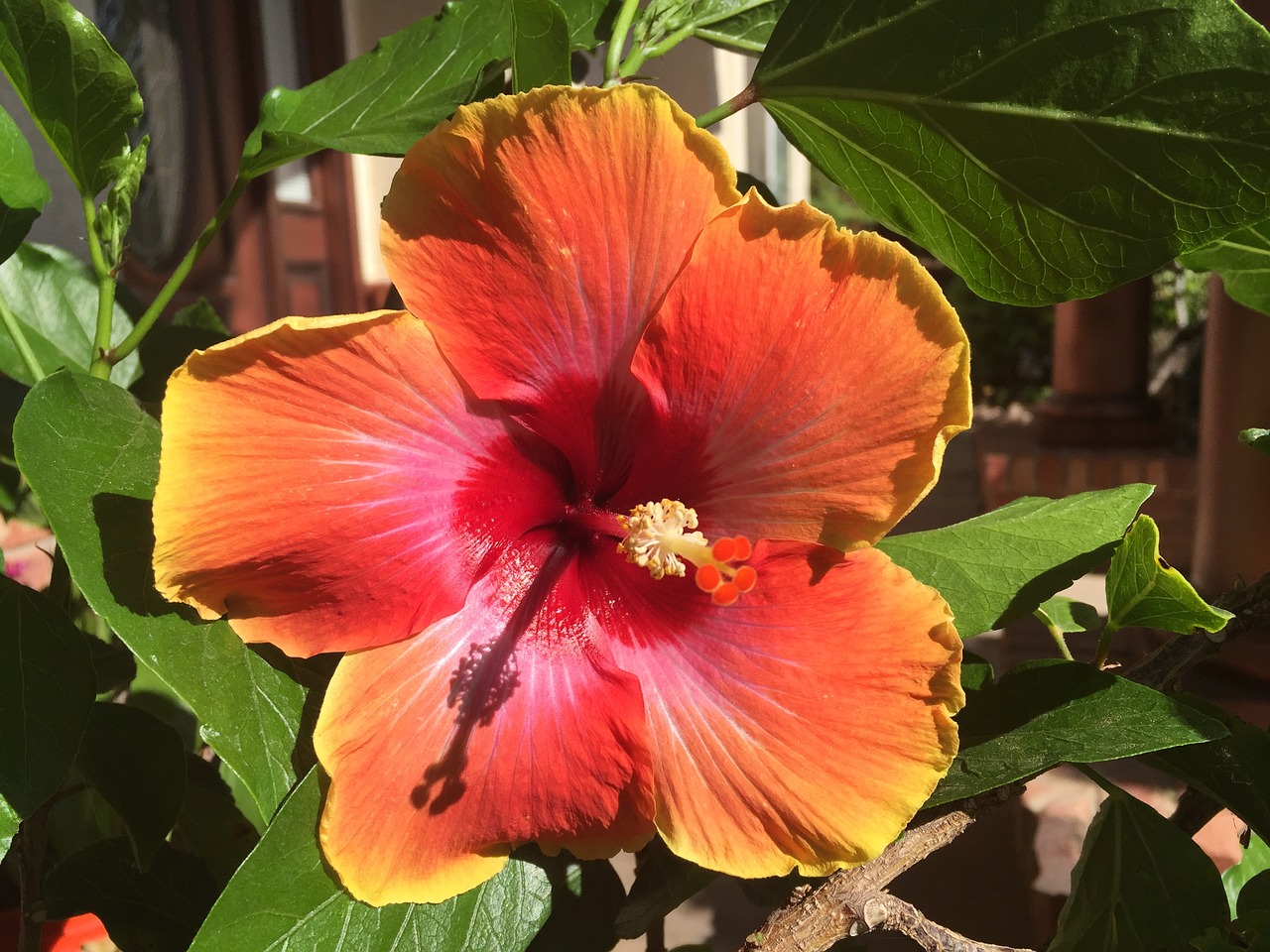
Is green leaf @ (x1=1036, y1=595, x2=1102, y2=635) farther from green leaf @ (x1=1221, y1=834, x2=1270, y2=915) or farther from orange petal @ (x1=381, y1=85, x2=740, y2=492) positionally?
orange petal @ (x1=381, y1=85, x2=740, y2=492)

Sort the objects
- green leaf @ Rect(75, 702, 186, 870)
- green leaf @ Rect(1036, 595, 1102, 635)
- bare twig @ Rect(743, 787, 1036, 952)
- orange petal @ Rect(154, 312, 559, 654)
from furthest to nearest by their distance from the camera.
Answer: green leaf @ Rect(1036, 595, 1102, 635) < green leaf @ Rect(75, 702, 186, 870) < bare twig @ Rect(743, 787, 1036, 952) < orange petal @ Rect(154, 312, 559, 654)

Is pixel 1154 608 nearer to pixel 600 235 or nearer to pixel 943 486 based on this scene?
pixel 600 235

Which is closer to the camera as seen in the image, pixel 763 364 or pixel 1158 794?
pixel 763 364

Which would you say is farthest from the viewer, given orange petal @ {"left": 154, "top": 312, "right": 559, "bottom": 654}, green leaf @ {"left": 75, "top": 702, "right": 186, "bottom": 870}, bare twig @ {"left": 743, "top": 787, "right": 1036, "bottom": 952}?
green leaf @ {"left": 75, "top": 702, "right": 186, "bottom": 870}

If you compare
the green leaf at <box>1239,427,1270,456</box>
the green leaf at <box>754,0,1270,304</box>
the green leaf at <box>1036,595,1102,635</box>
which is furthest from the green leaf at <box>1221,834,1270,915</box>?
the green leaf at <box>754,0,1270,304</box>

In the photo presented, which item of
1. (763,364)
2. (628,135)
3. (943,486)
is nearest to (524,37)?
(628,135)

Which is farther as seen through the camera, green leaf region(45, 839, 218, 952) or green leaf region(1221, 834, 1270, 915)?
green leaf region(1221, 834, 1270, 915)

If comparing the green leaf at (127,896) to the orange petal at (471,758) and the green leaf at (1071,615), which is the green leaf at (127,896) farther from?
the green leaf at (1071,615)
